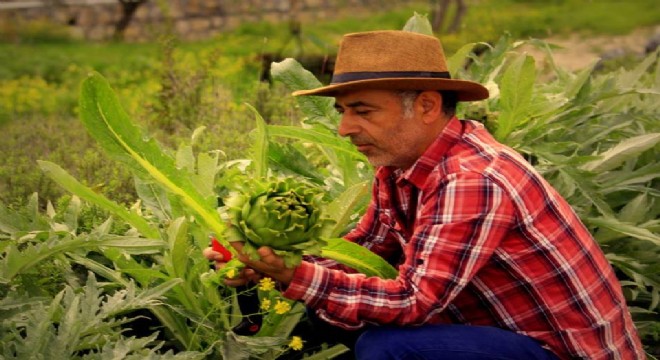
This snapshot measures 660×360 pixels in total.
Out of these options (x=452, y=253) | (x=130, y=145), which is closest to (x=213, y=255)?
(x=130, y=145)

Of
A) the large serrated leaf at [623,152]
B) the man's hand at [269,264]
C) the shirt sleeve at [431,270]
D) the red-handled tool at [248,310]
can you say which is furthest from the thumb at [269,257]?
the large serrated leaf at [623,152]

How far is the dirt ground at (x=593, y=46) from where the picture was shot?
13.2 metres

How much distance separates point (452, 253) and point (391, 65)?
0.58m

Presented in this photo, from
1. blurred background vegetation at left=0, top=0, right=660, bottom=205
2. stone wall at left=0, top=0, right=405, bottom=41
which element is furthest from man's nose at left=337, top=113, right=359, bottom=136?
stone wall at left=0, top=0, right=405, bottom=41

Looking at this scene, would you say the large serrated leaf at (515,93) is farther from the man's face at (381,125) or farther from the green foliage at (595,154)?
the man's face at (381,125)

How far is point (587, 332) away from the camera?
2.76m

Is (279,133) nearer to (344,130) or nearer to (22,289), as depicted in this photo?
(344,130)

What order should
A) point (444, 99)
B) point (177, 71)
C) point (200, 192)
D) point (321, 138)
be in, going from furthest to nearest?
point (177, 71) → point (321, 138) → point (200, 192) → point (444, 99)

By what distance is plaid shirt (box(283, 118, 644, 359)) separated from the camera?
8.47 feet

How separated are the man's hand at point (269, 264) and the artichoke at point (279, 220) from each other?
18 mm

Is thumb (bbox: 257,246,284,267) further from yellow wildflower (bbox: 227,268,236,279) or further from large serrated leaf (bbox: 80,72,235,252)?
large serrated leaf (bbox: 80,72,235,252)

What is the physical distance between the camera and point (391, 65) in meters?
2.76

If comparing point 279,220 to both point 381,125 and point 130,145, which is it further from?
point 130,145

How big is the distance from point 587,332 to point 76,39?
11.5 metres
